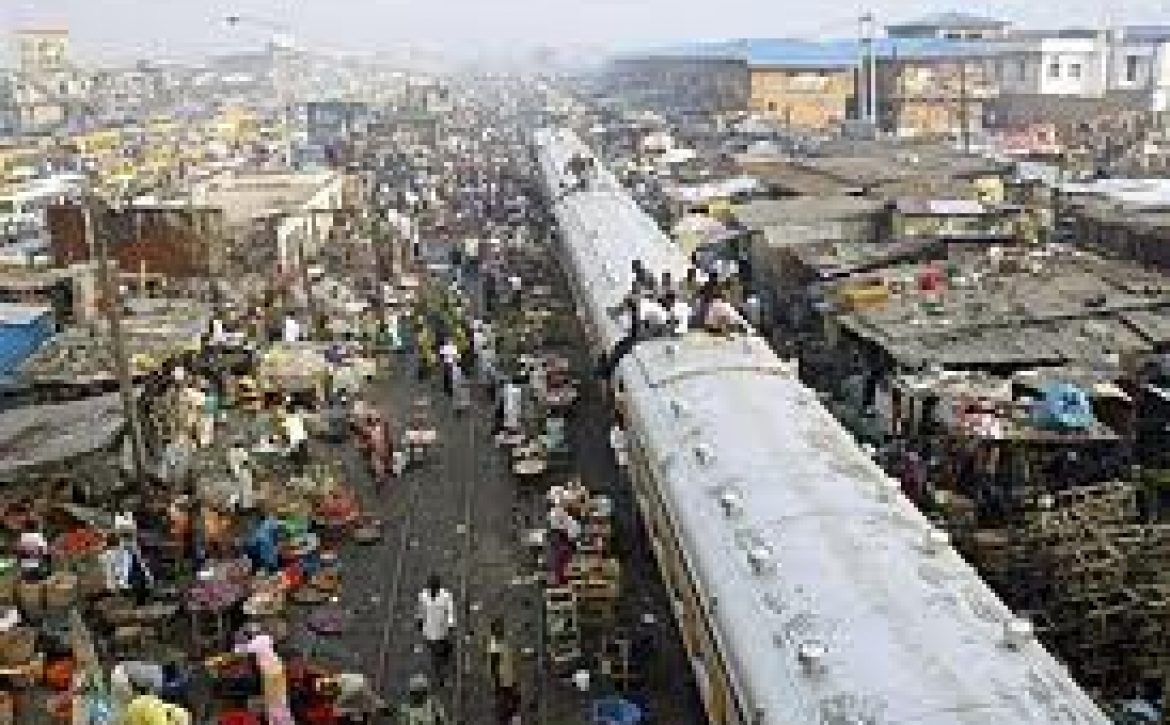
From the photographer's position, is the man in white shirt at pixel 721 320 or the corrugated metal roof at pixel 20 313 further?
the corrugated metal roof at pixel 20 313

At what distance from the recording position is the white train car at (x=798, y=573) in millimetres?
7594

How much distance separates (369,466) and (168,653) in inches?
243

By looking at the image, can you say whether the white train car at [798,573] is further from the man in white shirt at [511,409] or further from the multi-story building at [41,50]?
the multi-story building at [41,50]

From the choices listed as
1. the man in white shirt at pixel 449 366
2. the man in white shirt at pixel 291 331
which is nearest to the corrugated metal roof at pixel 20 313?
the man in white shirt at pixel 291 331

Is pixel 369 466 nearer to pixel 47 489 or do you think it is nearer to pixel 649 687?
pixel 47 489

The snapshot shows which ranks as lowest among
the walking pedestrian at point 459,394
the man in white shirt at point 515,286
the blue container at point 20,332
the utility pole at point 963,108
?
the walking pedestrian at point 459,394

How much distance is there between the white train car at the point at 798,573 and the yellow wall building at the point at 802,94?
50.9 metres

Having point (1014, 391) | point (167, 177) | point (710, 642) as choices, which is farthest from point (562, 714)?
point (167, 177)

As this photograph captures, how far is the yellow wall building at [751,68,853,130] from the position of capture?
64375 millimetres

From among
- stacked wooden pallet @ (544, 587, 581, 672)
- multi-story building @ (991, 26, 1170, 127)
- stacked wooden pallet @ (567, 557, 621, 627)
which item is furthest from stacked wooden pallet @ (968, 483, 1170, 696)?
multi-story building @ (991, 26, 1170, 127)

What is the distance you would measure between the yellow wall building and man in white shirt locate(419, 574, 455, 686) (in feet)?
174

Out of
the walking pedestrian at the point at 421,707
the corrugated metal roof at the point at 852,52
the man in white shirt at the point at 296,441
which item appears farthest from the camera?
the corrugated metal roof at the point at 852,52

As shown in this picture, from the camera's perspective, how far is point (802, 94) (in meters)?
65.9

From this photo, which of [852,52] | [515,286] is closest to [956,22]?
[852,52]
